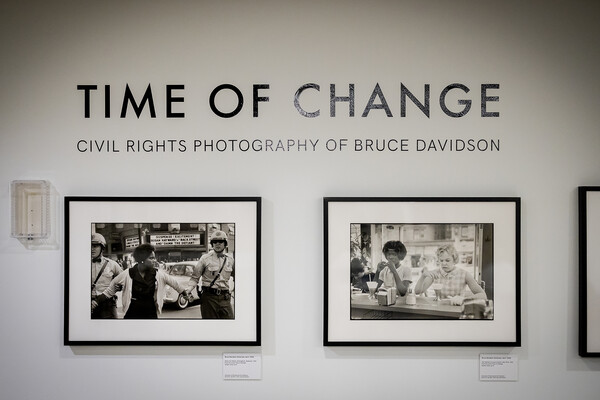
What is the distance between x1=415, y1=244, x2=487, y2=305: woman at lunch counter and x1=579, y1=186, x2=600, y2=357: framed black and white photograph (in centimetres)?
36

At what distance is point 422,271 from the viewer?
5.49ft

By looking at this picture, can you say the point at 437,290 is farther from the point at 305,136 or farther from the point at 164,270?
the point at 164,270

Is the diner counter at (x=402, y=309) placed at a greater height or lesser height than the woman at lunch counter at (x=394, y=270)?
lesser

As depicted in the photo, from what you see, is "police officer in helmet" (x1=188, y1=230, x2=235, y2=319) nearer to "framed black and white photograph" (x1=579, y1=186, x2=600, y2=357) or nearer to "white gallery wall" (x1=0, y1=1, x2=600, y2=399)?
"white gallery wall" (x1=0, y1=1, x2=600, y2=399)

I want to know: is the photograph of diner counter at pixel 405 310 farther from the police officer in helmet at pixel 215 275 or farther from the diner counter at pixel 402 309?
the police officer in helmet at pixel 215 275

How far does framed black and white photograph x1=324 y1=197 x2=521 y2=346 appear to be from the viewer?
166 centimetres

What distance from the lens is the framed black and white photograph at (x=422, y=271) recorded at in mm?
1664

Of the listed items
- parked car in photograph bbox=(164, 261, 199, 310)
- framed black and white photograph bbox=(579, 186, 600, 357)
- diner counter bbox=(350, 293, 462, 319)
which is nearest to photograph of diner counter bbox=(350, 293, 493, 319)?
diner counter bbox=(350, 293, 462, 319)

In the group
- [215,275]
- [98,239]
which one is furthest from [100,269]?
[215,275]

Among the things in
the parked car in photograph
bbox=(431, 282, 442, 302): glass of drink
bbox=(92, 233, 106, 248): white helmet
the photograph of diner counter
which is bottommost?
the photograph of diner counter

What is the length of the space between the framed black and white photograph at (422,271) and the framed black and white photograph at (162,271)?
305 mm

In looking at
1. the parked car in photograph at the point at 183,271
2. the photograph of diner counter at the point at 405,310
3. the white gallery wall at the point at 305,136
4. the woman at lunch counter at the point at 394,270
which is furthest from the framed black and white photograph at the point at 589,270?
the parked car in photograph at the point at 183,271

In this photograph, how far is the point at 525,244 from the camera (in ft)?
5.54

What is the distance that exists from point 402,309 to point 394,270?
0.47 ft
